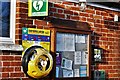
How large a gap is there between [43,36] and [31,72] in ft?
2.75

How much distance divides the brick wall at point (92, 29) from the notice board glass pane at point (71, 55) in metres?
0.44

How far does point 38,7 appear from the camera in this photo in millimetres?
6543

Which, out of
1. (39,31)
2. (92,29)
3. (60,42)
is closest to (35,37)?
(39,31)

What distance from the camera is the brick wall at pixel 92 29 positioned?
634 cm

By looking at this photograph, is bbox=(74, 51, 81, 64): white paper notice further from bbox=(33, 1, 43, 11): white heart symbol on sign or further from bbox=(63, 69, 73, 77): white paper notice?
bbox=(33, 1, 43, 11): white heart symbol on sign

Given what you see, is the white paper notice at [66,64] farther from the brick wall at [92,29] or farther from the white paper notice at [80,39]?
the brick wall at [92,29]

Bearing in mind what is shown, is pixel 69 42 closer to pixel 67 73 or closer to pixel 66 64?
pixel 66 64

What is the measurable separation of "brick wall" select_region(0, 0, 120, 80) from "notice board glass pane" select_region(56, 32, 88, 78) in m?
0.44

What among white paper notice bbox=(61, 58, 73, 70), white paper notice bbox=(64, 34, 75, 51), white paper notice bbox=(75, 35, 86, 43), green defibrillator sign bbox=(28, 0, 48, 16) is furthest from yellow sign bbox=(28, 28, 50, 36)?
white paper notice bbox=(75, 35, 86, 43)

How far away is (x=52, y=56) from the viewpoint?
7016mm

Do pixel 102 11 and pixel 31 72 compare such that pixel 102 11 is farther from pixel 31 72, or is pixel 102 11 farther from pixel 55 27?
pixel 31 72

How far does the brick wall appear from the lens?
6.34m

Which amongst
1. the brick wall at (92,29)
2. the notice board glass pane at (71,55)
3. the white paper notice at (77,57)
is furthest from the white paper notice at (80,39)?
the brick wall at (92,29)

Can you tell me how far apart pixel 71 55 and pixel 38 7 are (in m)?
1.54
